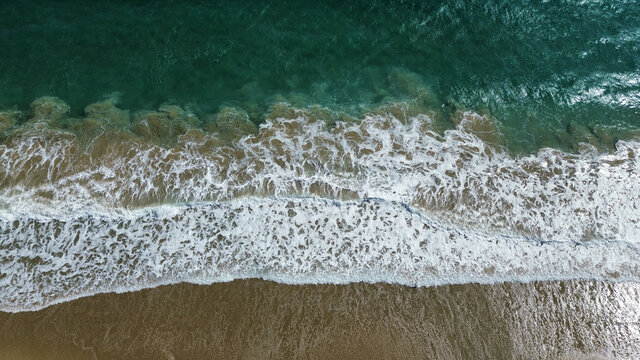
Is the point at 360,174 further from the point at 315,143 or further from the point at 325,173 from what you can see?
the point at 315,143

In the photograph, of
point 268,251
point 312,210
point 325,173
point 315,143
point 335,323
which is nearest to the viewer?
point 335,323

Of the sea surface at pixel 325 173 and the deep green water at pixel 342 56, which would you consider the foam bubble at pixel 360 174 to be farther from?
the deep green water at pixel 342 56

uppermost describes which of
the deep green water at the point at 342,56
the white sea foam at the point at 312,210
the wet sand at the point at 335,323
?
the deep green water at the point at 342,56

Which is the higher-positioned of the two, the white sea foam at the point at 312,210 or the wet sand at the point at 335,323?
the white sea foam at the point at 312,210

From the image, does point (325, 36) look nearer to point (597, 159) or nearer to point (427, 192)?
point (427, 192)

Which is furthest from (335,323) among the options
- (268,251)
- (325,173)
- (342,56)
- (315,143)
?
(342,56)

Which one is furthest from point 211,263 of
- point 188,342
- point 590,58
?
point 590,58

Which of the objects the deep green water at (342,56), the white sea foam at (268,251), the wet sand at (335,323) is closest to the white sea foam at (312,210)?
the white sea foam at (268,251)

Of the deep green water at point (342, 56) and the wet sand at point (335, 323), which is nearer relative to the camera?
the wet sand at point (335, 323)

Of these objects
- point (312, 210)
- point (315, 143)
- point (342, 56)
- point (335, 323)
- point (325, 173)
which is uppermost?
point (342, 56)
